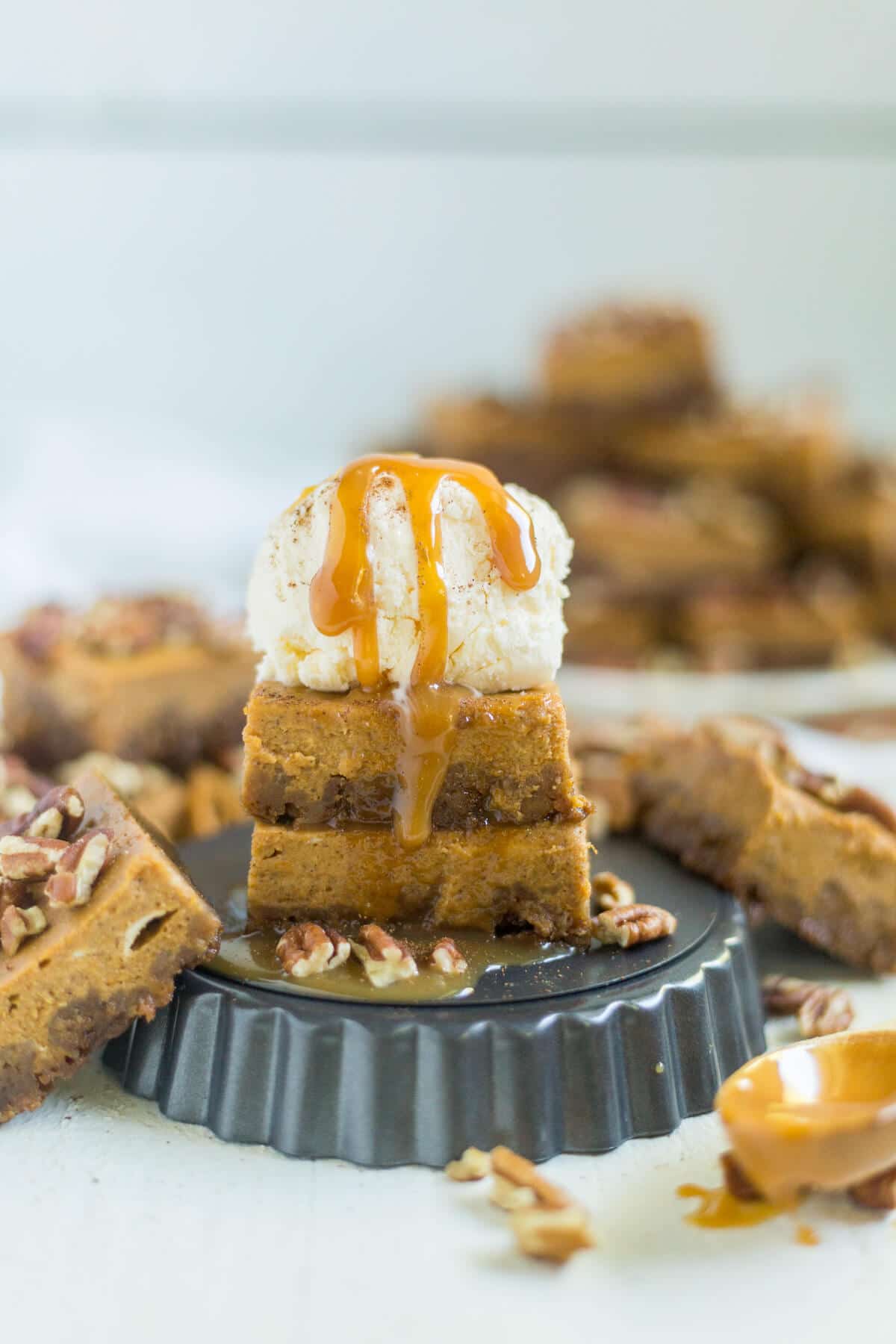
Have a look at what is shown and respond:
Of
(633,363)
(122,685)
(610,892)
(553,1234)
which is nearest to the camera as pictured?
(553,1234)

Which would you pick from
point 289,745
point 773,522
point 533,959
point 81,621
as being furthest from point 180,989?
point 773,522

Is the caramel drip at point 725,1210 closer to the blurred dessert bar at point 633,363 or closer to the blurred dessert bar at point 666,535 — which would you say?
the blurred dessert bar at point 666,535

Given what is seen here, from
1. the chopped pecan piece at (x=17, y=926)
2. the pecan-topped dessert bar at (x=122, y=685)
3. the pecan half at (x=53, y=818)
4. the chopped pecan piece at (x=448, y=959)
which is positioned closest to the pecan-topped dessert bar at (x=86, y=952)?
the chopped pecan piece at (x=17, y=926)

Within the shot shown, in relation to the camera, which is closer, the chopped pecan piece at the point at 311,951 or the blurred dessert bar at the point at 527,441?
the chopped pecan piece at the point at 311,951

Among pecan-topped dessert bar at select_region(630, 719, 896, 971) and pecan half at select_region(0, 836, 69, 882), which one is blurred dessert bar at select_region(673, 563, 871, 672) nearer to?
pecan-topped dessert bar at select_region(630, 719, 896, 971)

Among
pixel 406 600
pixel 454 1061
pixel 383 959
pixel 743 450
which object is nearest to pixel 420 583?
pixel 406 600

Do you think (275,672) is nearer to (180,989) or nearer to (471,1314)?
(180,989)

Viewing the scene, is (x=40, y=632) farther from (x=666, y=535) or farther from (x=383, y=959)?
(x=666, y=535)
